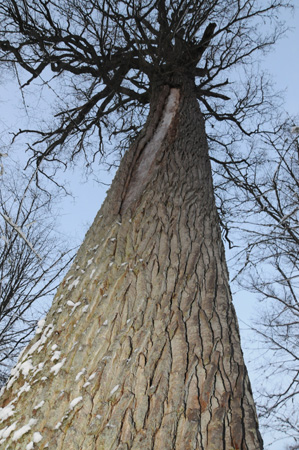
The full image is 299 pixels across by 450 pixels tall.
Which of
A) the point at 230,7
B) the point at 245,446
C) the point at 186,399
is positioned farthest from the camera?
the point at 230,7

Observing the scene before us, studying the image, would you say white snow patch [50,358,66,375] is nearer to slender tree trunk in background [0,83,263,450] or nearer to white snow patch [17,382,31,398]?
slender tree trunk in background [0,83,263,450]

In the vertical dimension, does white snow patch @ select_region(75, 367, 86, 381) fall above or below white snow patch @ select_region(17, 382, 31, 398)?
above

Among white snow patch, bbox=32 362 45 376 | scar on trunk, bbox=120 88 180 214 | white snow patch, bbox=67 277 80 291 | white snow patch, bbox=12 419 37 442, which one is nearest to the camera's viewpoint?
white snow patch, bbox=12 419 37 442

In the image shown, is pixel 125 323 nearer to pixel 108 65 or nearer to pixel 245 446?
pixel 245 446

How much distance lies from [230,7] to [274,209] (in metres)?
2.91

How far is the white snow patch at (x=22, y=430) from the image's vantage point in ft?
4.54

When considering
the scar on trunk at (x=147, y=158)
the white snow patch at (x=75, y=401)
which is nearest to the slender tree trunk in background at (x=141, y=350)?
the white snow patch at (x=75, y=401)

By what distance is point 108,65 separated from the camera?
4.88 m

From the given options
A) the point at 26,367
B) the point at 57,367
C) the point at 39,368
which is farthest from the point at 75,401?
the point at 26,367

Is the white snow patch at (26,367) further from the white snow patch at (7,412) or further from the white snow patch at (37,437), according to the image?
the white snow patch at (37,437)

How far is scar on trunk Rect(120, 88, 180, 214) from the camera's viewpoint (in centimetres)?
275

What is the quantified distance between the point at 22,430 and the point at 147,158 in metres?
2.24

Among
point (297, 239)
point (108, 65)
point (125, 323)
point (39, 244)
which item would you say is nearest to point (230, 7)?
point (108, 65)

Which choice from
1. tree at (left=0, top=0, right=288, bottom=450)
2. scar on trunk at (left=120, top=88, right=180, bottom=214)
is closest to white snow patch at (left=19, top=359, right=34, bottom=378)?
tree at (left=0, top=0, right=288, bottom=450)
